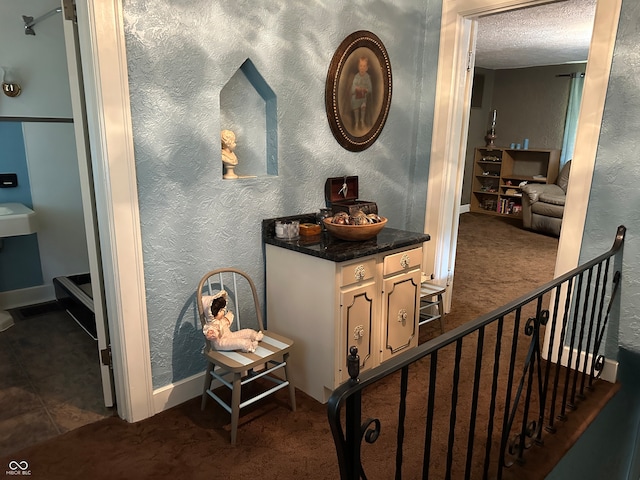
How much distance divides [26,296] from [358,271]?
2.93 metres

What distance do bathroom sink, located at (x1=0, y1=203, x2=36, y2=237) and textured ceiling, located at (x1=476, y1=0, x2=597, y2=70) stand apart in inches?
139

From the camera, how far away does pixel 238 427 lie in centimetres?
215

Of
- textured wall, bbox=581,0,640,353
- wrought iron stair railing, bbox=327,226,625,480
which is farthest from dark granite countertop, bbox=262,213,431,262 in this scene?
textured wall, bbox=581,0,640,353

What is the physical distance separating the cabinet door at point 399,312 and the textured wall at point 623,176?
1.00 m

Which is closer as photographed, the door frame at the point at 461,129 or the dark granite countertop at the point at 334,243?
the dark granite countertop at the point at 334,243

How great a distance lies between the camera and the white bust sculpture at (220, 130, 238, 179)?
2.35 m

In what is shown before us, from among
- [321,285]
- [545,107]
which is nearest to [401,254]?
[321,285]

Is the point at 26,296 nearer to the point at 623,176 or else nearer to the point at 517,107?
the point at 623,176

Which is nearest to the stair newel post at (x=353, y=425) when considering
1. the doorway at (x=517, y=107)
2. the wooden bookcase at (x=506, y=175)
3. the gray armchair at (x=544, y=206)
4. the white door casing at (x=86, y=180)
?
the white door casing at (x=86, y=180)

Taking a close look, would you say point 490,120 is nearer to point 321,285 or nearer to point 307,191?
point 307,191

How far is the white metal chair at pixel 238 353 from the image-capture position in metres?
2.01

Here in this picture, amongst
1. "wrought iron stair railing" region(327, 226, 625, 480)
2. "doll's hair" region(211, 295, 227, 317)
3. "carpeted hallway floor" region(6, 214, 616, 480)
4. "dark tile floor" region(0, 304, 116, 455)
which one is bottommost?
"dark tile floor" region(0, 304, 116, 455)

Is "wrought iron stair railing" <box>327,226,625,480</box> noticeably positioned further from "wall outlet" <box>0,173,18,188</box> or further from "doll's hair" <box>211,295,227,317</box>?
"wall outlet" <box>0,173,18,188</box>

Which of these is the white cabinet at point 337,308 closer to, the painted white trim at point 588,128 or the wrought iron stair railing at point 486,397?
the wrought iron stair railing at point 486,397
